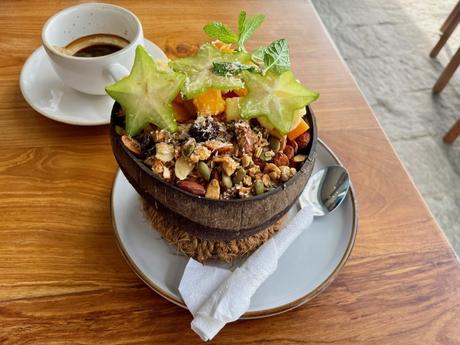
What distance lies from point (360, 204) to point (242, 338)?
272 mm

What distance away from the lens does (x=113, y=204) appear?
1.92 ft

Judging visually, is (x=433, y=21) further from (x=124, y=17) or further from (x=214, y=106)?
(x=214, y=106)

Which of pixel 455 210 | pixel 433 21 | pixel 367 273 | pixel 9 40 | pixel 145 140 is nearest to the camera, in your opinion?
pixel 145 140

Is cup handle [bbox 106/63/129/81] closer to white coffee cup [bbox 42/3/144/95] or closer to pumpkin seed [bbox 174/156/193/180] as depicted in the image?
white coffee cup [bbox 42/3/144/95]

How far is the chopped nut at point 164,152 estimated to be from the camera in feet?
1.53

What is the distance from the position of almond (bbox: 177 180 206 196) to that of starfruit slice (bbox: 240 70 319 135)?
0.09 m

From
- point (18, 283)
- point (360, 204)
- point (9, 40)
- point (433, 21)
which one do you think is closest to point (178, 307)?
point (18, 283)

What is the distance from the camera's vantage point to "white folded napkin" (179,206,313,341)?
1.59ft

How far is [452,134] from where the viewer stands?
1.55m

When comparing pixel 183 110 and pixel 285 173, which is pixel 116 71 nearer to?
pixel 183 110

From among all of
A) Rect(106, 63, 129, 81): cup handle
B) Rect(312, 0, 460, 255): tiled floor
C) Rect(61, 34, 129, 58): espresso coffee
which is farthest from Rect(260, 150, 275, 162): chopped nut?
Rect(312, 0, 460, 255): tiled floor

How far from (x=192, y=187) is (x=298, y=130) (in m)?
0.14

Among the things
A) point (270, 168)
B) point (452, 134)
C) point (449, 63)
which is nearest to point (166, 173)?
point (270, 168)

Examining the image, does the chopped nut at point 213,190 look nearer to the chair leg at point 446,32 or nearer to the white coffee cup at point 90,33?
the white coffee cup at point 90,33
